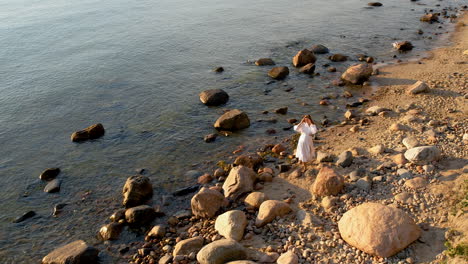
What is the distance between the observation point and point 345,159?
16.0 metres

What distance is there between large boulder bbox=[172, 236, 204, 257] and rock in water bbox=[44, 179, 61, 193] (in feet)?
26.2

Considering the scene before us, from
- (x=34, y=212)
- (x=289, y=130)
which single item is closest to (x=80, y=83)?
(x=34, y=212)

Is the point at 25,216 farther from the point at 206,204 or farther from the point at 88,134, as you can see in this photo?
the point at 206,204

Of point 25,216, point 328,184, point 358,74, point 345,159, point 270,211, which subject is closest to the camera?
point 270,211

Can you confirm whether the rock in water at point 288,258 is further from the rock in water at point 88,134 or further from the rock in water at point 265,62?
the rock in water at point 265,62

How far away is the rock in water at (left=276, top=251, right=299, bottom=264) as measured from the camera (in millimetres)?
11263

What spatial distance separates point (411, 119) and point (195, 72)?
17680 millimetres

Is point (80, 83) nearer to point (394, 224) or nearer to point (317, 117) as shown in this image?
point (317, 117)

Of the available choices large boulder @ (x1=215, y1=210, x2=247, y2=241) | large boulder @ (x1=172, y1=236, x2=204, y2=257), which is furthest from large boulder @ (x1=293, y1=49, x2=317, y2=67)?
large boulder @ (x1=172, y1=236, x2=204, y2=257)

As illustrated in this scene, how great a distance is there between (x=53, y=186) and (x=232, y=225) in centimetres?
977

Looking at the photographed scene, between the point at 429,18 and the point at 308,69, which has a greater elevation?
the point at 429,18

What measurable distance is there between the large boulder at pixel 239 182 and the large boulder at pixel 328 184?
2786mm

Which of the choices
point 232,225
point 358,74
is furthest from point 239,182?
point 358,74

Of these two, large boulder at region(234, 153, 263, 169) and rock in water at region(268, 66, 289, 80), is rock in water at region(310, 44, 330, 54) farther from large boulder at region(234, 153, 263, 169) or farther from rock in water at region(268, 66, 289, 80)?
large boulder at region(234, 153, 263, 169)
